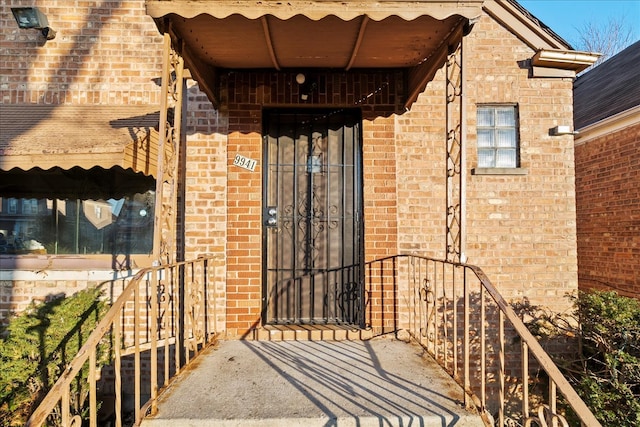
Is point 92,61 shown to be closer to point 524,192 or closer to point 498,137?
point 498,137

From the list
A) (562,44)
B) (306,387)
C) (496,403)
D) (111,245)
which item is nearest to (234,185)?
(111,245)

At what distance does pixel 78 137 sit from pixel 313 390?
3114 mm

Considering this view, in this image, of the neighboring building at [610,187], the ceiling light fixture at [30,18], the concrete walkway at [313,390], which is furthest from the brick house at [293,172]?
the neighboring building at [610,187]

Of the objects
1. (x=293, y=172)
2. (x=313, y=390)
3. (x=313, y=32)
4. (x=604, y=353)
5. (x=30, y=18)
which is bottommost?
(x=604, y=353)

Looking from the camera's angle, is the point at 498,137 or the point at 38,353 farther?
the point at 498,137

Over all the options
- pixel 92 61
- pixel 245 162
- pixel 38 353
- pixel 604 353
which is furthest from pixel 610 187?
pixel 38 353

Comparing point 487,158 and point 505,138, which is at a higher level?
point 505,138

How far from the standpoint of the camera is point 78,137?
3703 millimetres

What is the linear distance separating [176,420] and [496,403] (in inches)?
138

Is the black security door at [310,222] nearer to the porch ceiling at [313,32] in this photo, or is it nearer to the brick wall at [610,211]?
the porch ceiling at [313,32]

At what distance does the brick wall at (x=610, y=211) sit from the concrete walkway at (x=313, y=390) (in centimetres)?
493

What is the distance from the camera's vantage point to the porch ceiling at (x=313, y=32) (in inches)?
107

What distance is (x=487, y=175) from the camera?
452 centimetres

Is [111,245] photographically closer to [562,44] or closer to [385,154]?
[385,154]
